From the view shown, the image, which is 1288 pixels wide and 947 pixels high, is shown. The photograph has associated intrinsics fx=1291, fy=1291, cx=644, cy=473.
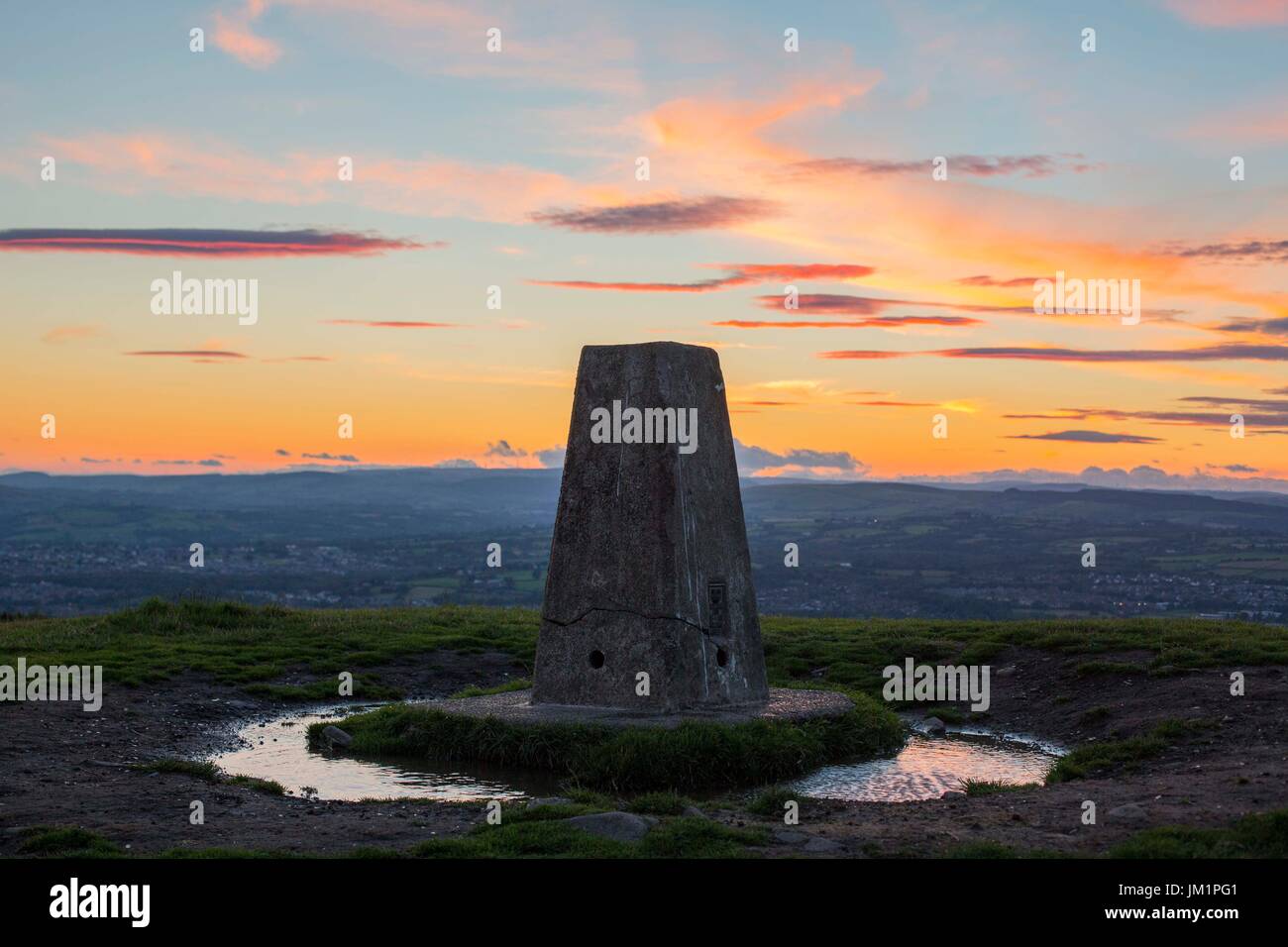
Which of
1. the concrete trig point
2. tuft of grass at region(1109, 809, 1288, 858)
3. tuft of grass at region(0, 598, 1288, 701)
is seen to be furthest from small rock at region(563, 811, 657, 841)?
tuft of grass at region(0, 598, 1288, 701)

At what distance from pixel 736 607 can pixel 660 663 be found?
1.64 m

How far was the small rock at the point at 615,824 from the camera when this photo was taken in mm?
11508

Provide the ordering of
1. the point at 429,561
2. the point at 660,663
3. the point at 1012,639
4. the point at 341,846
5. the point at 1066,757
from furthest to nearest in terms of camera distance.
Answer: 1. the point at 429,561
2. the point at 1012,639
3. the point at 660,663
4. the point at 1066,757
5. the point at 341,846

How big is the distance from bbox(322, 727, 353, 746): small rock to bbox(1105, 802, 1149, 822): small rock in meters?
10.4

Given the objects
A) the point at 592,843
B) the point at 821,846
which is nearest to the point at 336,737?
the point at 592,843

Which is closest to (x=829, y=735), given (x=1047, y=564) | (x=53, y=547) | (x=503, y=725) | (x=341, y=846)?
(x=503, y=725)

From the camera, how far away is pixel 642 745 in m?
15.9

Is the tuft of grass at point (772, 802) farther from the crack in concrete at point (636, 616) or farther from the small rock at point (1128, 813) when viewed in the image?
the crack in concrete at point (636, 616)

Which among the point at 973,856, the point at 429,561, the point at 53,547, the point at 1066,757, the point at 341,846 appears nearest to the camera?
the point at 973,856

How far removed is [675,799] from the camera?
13312mm

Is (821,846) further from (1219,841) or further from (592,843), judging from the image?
(1219,841)

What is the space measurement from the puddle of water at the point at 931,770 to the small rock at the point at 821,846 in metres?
3.09

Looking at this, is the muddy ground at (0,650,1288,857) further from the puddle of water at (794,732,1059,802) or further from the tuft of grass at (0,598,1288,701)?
the tuft of grass at (0,598,1288,701)
